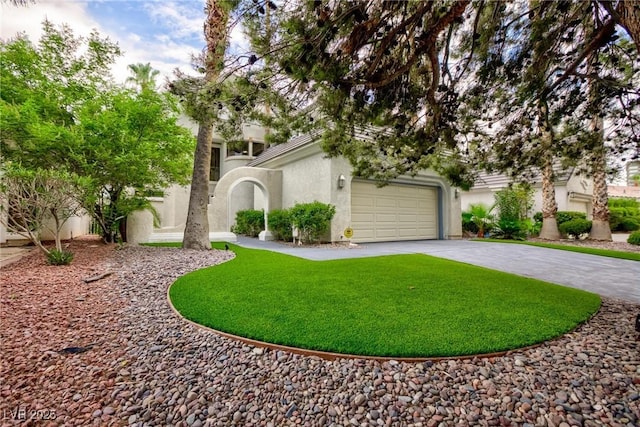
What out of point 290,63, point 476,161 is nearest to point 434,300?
point 476,161

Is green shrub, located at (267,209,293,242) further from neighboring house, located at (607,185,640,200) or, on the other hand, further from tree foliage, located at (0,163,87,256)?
neighboring house, located at (607,185,640,200)

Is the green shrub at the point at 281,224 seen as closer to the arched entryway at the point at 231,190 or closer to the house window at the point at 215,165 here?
the arched entryway at the point at 231,190

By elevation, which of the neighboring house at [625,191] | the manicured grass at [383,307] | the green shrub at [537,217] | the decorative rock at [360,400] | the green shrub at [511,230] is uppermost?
the neighboring house at [625,191]

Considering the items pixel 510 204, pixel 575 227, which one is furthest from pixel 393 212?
pixel 575 227

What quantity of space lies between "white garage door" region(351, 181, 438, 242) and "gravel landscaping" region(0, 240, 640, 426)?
953cm

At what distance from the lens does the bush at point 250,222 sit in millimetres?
15531

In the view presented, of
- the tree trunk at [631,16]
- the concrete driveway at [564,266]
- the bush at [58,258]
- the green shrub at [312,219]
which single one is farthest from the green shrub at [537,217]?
the bush at [58,258]

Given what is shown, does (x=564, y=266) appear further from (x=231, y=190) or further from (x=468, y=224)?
(x=231, y=190)

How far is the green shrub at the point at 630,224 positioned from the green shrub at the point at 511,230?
33.7 feet

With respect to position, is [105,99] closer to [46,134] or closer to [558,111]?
[46,134]

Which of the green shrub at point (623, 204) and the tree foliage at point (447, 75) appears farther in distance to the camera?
the green shrub at point (623, 204)

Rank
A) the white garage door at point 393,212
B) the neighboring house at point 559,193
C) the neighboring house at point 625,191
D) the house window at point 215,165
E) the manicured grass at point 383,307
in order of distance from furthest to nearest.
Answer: the neighboring house at point 625,191
the house window at point 215,165
the neighboring house at point 559,193
the white garage door at point 393,212
the manicured grass at point 383,307

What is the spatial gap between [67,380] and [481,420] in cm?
369

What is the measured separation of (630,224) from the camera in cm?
1914
